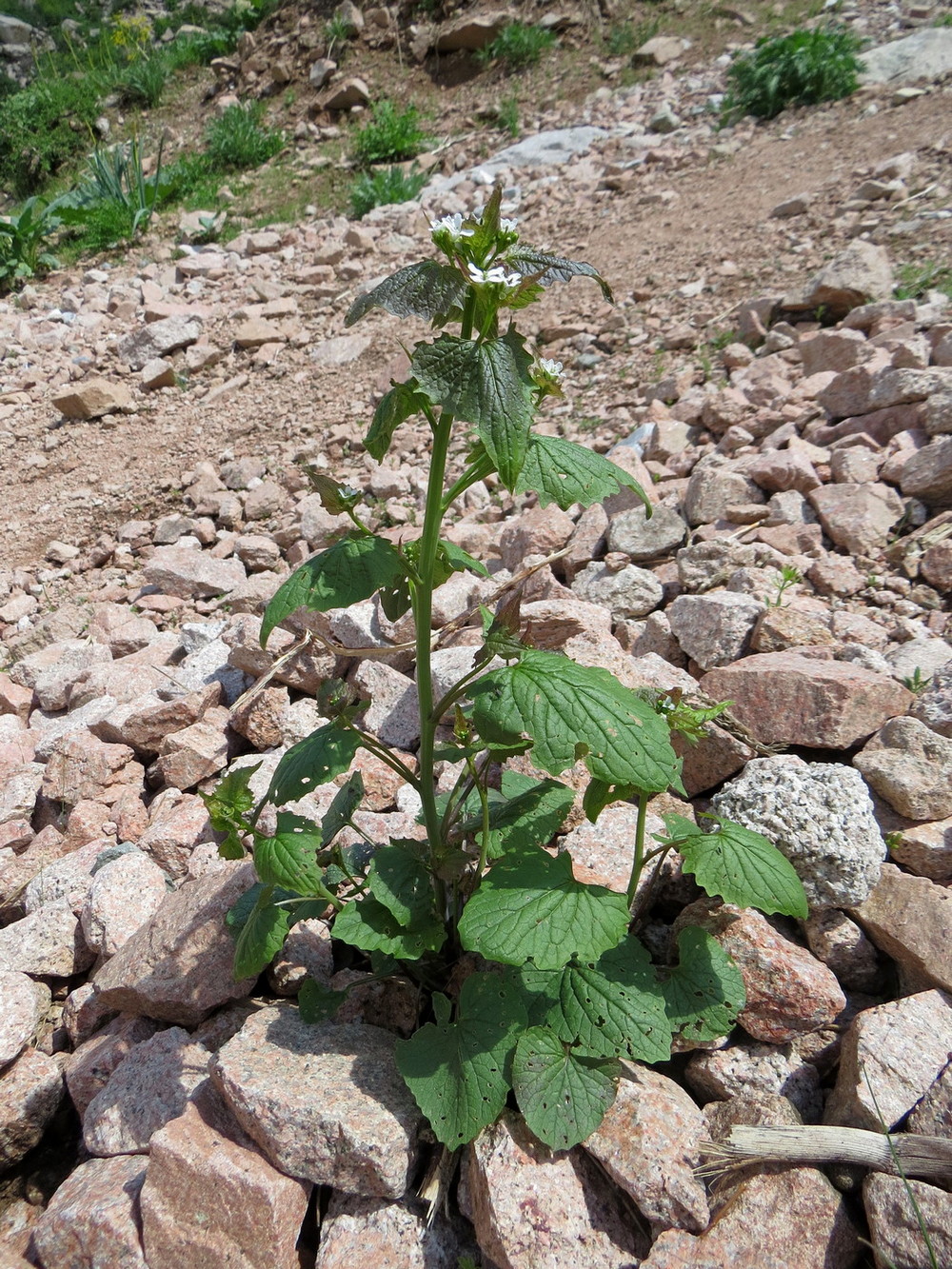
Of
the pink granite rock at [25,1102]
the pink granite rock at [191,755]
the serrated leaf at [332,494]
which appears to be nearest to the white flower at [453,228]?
the serrated leaf at [332,494]

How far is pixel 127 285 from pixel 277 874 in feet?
24.6

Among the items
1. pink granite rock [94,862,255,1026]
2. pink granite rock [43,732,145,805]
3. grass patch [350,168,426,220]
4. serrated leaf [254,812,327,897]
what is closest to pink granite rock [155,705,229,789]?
pink granite rock [43,732,145,805]

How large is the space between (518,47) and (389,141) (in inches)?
87.1

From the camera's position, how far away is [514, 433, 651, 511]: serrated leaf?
152 cm

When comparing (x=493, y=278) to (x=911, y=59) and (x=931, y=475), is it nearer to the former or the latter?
(x=931, y=475)

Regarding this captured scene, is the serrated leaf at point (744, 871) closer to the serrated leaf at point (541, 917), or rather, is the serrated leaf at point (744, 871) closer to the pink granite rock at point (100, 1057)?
the serrated leaf at point (541, 917)

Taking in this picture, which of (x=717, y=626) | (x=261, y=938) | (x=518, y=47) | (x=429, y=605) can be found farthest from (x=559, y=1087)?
(x=518, y=47)

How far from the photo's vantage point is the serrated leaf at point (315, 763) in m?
1.71

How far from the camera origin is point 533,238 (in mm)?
6824

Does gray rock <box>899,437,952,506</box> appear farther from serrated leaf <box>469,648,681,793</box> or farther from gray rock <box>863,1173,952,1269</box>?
gray rock <box>863,1173,952,1269</box>

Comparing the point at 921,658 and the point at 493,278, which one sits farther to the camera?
the point at 921,658

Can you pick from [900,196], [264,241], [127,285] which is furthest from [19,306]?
[900,196]

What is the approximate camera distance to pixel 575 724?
146 centimetres

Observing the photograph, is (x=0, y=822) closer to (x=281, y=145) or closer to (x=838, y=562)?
(x=838, y=562)
